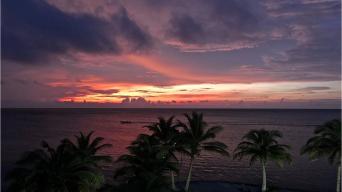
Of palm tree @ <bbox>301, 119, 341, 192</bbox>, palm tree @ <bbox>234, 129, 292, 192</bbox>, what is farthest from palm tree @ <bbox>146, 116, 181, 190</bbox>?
palm tree @ <bbox>301, 119, 341, 192</bbox>

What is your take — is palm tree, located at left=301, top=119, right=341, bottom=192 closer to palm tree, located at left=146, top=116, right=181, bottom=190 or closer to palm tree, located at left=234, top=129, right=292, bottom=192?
palm tree, located at left=234, top=129, right=292, bottom=192

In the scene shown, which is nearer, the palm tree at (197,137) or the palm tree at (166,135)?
the palm tree at (166,135)

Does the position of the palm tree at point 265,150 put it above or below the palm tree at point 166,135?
below

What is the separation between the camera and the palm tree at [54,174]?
25.3 meters

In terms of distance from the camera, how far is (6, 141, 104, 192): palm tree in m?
25.3

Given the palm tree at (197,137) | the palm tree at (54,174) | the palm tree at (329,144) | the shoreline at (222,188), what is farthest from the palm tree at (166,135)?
the palm tree at (54,174)

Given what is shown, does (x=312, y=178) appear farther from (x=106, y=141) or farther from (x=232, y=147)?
(x=106, y=141)

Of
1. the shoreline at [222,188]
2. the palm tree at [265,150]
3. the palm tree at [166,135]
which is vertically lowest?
the shoreline at [222,188]

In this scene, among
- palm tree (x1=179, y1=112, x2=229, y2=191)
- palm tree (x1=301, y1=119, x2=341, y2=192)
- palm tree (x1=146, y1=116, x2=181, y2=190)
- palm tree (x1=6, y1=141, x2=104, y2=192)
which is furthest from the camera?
palm tree (x1=179, y1=112, x2=229, y2=191)

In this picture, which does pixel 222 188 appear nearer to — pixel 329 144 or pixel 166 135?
pixel 166 135

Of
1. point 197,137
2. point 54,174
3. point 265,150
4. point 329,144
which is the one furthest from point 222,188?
point 54,174

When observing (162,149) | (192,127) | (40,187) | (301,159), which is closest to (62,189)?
(40,187)

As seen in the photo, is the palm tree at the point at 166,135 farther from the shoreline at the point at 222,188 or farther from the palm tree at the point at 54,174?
the palm tree at the point at 54,174

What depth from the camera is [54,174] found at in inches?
1020
